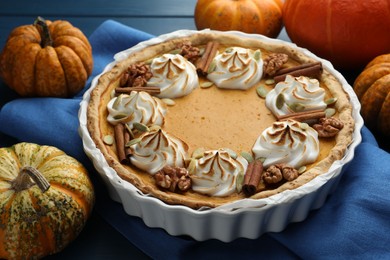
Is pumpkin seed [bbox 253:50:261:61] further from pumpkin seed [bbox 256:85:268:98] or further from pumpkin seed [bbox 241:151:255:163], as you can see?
pumpkin seed [bbox 241:151:255:163]

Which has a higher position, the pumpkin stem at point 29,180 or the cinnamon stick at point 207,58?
the cinnamon stick at point 207,58

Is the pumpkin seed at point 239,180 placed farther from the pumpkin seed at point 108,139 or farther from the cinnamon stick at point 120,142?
the pumpkin seed at point 108,139

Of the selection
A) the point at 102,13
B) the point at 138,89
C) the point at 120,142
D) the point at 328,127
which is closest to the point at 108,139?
the point at 120,142

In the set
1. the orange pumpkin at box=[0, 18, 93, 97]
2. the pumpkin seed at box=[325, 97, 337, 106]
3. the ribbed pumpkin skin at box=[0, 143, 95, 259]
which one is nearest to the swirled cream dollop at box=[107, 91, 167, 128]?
the ribbed pumpkin skin at box=[0, 143, 95, 259]

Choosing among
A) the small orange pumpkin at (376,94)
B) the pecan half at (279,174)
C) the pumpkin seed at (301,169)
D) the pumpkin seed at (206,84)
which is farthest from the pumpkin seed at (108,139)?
the small orange pumpkin at (376,94)

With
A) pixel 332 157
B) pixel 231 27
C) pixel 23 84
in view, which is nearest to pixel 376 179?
pixel 332 157
